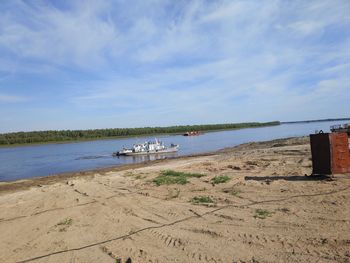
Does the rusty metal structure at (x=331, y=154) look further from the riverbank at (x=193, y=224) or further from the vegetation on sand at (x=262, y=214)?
the vegetation on sand at (x=262, y=214)

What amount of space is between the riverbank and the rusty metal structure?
390mm

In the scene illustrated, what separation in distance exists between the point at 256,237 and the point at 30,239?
4.95 metres

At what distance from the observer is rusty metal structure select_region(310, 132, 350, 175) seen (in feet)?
39.9

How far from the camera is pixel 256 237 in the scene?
22.6ft

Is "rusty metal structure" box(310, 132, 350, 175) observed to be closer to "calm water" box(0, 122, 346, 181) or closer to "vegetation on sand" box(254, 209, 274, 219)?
"vegetation on sand" box(254, 209, 274, 219)

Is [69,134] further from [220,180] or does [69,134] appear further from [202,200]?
[202,200]

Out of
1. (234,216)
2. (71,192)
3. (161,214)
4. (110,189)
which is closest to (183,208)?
(161,214)

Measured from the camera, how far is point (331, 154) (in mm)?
12156

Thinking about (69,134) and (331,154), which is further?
(69,134)

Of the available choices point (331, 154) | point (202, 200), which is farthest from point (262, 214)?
point (331, 154)

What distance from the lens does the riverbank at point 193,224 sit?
6.42 m

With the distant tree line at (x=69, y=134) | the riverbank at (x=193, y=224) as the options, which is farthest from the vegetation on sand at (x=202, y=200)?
the distant tree line at (x=69, y=134)

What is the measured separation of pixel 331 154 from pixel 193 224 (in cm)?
616

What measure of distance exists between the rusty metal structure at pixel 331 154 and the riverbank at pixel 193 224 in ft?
1.28
